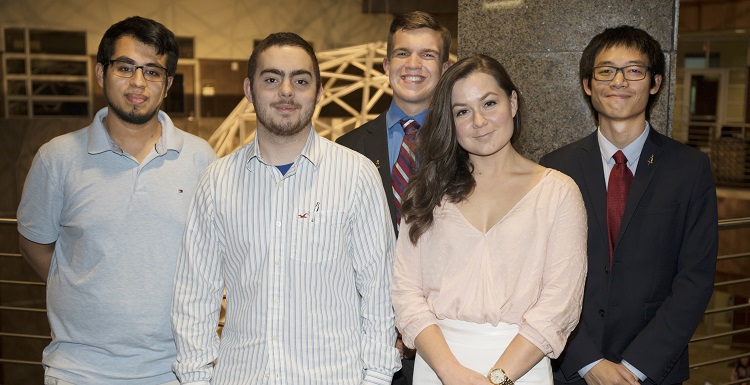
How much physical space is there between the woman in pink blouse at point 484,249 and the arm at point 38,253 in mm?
1332

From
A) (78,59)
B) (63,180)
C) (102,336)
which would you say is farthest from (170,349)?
(78,59)

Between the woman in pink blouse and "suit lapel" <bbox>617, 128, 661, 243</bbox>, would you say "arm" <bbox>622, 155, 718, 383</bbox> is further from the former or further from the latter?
the woman in pink blouse

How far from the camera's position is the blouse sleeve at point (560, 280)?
2.25 meters

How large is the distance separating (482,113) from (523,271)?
513mm

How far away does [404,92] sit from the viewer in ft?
9.53

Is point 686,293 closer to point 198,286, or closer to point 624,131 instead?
point 624,131

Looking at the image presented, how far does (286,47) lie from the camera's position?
241cm

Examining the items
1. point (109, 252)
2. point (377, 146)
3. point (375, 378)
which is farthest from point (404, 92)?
point (109, 252)

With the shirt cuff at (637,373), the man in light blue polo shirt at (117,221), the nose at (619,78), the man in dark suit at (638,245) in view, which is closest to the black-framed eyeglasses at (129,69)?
the man in light blue polo shirt at (117,221)

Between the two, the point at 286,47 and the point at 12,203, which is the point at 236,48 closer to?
the point at 12,203

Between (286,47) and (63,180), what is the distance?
95cm

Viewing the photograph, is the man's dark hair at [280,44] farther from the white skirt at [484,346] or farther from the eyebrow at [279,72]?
the white skirt at [484,346]

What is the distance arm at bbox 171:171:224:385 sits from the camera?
240 cm

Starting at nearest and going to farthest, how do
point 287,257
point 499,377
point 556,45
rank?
point 499,377 < point 287,257 < point 556,45
